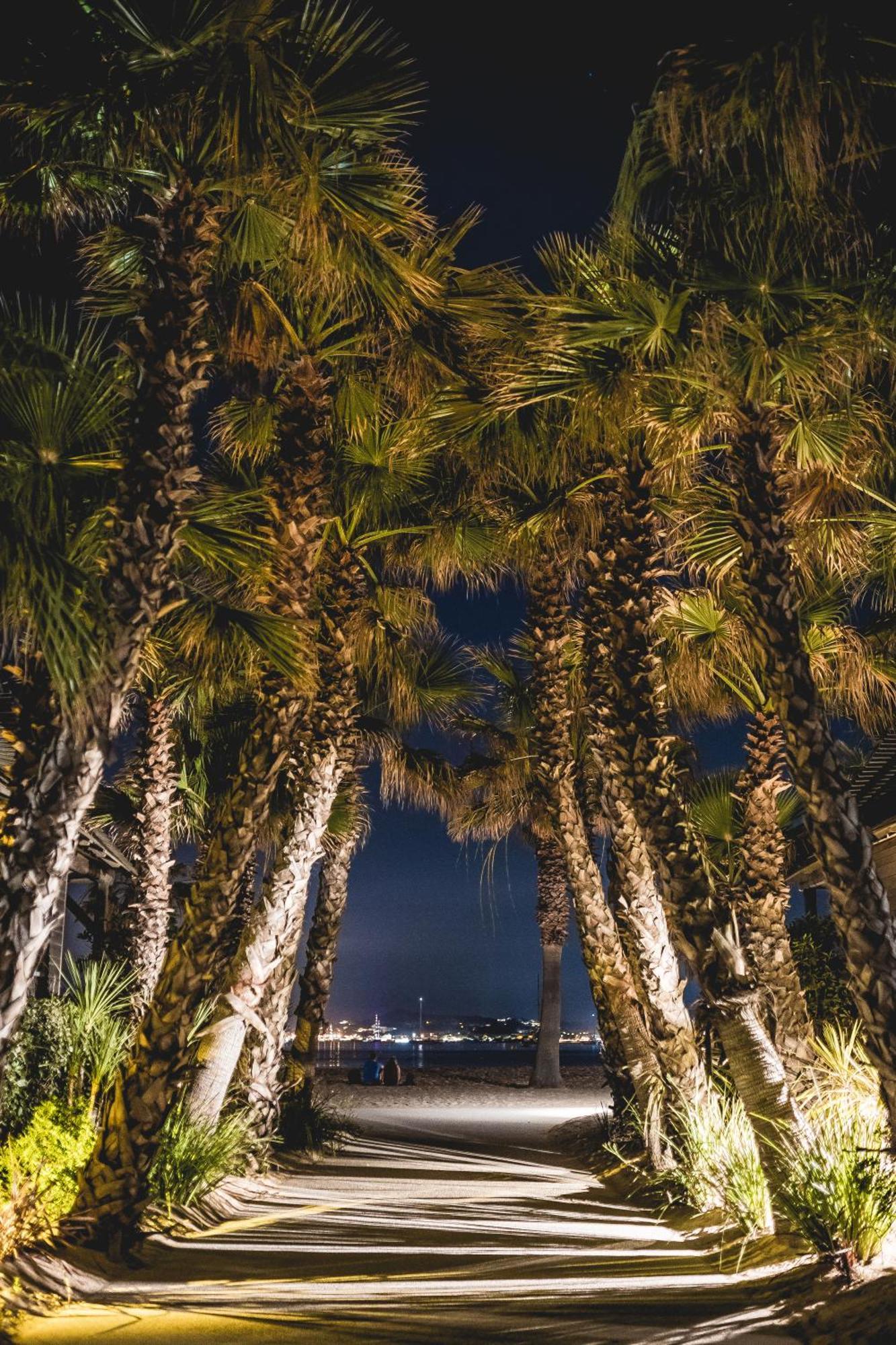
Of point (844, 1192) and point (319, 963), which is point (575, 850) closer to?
point (319, 963)

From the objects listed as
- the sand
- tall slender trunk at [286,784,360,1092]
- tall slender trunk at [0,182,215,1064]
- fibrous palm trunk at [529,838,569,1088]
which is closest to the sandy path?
the sand

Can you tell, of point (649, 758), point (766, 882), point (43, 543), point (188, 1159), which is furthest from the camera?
point (766, 882)

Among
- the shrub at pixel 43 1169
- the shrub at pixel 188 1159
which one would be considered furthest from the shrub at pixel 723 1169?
the shrub at pixel 43 1169

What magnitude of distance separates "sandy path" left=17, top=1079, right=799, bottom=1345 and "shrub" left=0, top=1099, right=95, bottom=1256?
1.10ft

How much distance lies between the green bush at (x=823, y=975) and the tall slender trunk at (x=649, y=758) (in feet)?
22.9

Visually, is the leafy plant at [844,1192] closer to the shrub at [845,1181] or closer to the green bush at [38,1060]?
the shrub at [845,1181]

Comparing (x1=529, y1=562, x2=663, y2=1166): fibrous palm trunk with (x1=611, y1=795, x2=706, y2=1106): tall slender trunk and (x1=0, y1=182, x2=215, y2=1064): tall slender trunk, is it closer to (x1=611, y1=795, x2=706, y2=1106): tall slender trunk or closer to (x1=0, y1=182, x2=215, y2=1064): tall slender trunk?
(x1=611, y1=795, x2=706, y2=1106): tall slender trunk

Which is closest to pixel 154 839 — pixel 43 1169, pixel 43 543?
pixel 43 1169

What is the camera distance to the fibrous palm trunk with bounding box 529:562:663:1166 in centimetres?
1155

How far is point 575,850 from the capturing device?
41.7 ft

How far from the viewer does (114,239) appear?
9133 mm

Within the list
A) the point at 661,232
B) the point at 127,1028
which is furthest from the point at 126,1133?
the point at 661,232

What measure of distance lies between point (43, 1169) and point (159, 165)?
6.53 meters

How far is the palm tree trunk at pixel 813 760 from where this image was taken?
6133mm
